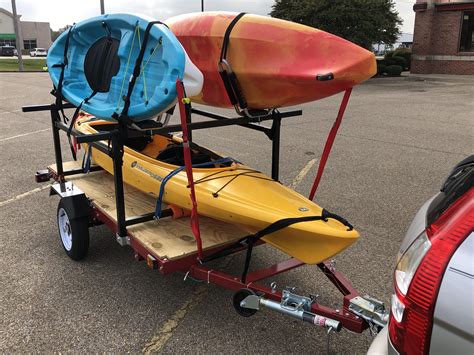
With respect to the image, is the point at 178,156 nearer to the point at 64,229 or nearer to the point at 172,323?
the point at 64,229

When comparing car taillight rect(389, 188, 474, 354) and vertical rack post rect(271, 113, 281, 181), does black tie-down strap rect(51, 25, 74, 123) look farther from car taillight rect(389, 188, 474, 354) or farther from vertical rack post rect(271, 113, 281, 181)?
car taillight rect(389, 188, 474, 354)

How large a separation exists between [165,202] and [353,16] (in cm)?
2438

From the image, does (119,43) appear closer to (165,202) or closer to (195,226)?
(165,202)

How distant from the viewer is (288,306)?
2699 millimetres

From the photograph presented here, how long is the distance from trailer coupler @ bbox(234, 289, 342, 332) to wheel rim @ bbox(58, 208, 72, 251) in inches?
78.9

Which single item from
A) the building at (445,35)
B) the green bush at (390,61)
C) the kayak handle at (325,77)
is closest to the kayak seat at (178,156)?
the kayak handle at (325,77)

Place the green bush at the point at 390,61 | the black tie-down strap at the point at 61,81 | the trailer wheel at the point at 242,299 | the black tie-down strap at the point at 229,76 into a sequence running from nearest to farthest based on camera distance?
the trailer wheel at the point at 242,299, the black tie-down strap at the point at 229,76, the black tie-down strap at the point at 61,81, the green bush at the point at 390,61

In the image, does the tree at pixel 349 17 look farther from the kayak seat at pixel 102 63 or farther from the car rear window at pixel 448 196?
the car rear window at pixel 448 196

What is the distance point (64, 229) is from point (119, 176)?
1232 millimetres

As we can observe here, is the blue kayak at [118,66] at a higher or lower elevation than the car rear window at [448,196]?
higher

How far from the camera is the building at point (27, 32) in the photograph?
92.4 meters

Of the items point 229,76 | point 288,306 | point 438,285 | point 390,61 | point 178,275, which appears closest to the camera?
point 438,285

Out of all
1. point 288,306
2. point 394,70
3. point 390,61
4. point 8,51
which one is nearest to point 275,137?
point 288,306

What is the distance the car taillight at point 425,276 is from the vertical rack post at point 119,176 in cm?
233
